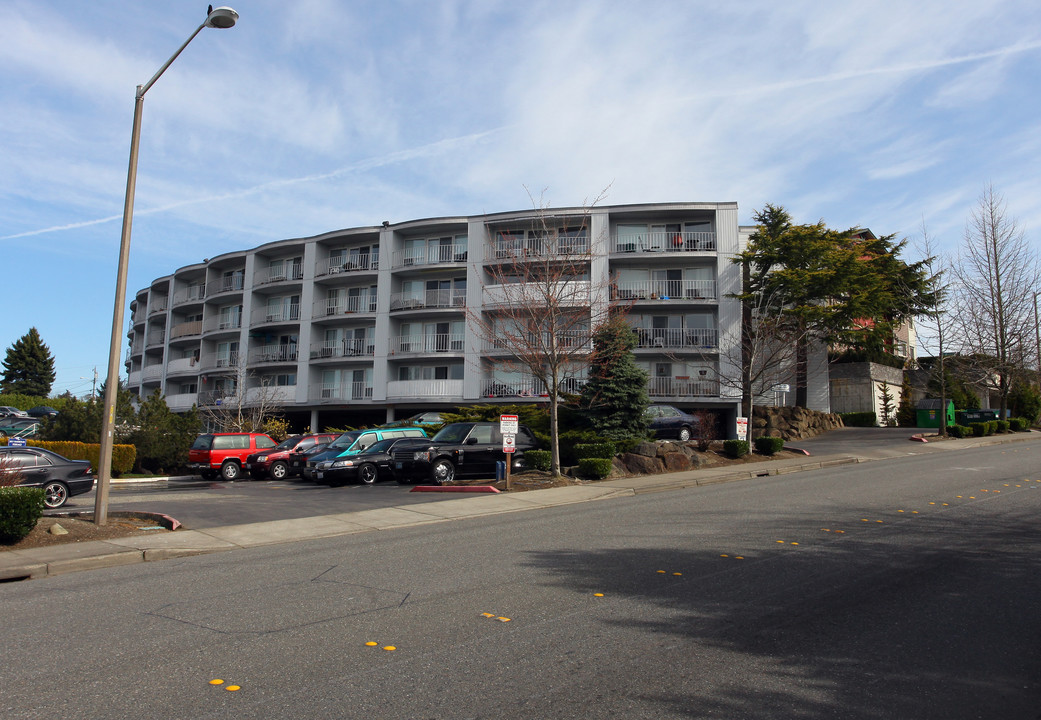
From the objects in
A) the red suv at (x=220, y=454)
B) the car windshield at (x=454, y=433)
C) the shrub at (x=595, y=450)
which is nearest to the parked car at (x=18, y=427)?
the red suv at (x=220, y=454)

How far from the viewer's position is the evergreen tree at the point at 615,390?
22312 millimetres

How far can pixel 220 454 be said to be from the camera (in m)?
24.1

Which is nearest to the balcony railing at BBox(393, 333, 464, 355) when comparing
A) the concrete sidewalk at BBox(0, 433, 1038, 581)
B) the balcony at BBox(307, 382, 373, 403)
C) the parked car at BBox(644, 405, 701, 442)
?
the balcony at BBox(307, 382, 373, 403)

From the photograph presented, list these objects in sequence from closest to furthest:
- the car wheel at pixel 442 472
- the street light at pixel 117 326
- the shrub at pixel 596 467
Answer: the street light at pixel 117 326 < the car wheel at pixel 442 472 < the shrub at pixel 596 467

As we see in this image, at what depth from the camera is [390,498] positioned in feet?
54.6

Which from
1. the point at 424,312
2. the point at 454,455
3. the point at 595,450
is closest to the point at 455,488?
the point at 454,455

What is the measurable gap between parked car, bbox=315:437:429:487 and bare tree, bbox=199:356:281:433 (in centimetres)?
1507

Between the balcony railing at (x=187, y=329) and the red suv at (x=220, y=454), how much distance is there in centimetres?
2430

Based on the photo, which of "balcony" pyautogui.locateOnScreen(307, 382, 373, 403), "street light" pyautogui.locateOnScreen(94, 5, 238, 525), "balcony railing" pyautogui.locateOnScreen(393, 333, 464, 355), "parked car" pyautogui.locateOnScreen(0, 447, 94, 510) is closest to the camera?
"street light" pyautogui.locateOnScreen(94, 5, 238, 525)

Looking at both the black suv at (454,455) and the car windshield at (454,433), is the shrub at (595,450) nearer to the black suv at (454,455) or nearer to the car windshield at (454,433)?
the black suv at (454,455)

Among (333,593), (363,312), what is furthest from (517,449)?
(363,312)

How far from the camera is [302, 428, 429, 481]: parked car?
21666 millimetres

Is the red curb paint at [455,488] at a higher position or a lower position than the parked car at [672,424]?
lower

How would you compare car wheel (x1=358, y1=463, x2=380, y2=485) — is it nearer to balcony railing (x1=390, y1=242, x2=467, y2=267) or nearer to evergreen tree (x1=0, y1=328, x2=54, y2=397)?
balcony railing (x1=390, y1=242, x2=467, y2=267)
